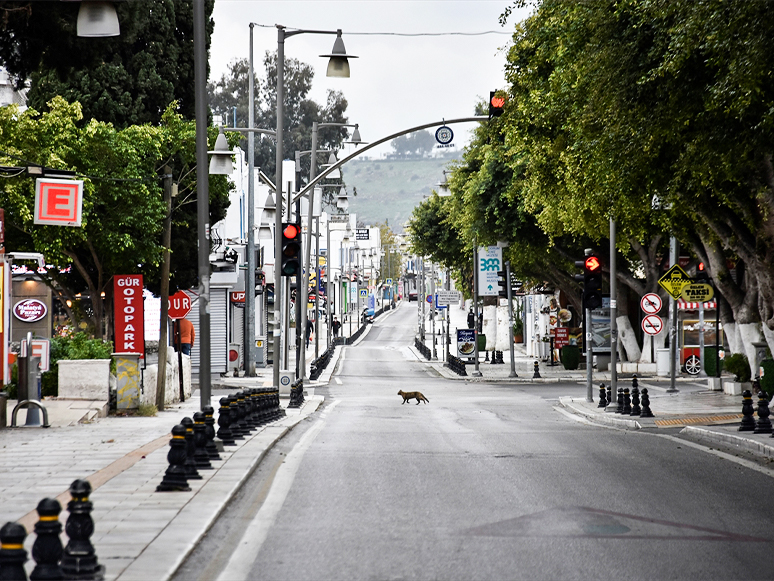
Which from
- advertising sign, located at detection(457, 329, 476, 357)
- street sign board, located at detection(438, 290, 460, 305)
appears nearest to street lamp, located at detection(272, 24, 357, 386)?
advertising sign, located at detection(457, 329, 476, 357)

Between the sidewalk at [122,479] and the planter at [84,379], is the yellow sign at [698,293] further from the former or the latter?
the planter at [84,379]

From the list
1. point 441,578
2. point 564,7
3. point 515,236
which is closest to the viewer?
point 441,578

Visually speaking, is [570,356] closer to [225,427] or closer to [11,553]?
[225,427]

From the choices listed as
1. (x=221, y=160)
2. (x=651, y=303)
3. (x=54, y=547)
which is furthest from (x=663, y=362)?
(x=54, y=547)

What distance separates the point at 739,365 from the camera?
29984 millimetres

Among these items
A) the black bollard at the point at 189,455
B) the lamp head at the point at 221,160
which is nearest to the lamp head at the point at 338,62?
the lamp head at the point at 221,160

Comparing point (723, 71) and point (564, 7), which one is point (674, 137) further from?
point (564, 7)

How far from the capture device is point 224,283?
46.3 meters

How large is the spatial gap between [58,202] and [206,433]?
1023 cm

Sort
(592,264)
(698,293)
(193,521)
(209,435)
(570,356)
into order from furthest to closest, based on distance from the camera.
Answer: (570,356)
(698,293)
(592,264)
(209,435)
(193,521)

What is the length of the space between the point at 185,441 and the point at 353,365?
4781 centimetres

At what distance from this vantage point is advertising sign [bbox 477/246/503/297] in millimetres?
47469

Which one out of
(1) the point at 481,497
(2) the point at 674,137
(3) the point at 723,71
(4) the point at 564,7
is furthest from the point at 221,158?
(1) the point at 481,497

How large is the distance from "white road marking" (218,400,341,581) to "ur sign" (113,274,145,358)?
10.2m
